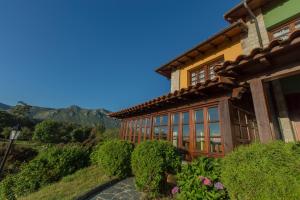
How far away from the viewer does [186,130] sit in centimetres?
678

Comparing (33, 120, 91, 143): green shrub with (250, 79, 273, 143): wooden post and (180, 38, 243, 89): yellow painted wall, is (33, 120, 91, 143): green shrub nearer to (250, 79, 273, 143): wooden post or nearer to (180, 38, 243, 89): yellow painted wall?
(180, 38, 243, 89): yellow painted wall

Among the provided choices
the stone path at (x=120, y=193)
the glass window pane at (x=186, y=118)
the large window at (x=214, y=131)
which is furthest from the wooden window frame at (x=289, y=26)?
the stone path at (x=120, y=193)

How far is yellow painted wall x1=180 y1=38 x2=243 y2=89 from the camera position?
731 cm

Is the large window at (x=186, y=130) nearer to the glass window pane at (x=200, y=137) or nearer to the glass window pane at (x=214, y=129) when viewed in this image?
the glass window pane at (x=200, y=137)

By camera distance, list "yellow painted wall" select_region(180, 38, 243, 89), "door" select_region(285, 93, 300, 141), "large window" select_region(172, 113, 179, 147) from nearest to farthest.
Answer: "door" select_region(285, 93, 300, 141)
"large window" select_region(172, 113, 179, 147)
"yellow painted wall" select_region(180, 38, 243, 89)

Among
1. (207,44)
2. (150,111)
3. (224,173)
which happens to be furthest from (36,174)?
(207,44)

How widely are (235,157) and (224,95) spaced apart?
113 inches

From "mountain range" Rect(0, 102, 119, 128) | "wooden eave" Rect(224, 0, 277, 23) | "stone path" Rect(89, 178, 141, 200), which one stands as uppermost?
"mountain range" Rect(0, 102, 119, 128)

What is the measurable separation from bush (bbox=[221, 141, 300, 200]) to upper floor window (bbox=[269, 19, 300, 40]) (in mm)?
5005

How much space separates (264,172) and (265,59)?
224 cm

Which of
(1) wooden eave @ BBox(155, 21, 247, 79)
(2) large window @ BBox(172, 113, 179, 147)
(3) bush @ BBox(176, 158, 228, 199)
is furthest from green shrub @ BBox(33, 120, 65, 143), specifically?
(3) bush @ BBox(176, 158, 228, 199)

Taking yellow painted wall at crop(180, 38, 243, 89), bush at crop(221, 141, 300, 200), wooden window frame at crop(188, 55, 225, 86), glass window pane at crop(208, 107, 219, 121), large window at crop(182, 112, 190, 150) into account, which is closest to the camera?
bush at crop(221, 141, 300, 200)

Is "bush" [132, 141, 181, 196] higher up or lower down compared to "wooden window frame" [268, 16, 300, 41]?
lower down

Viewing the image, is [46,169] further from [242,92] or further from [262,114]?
[262,114]
